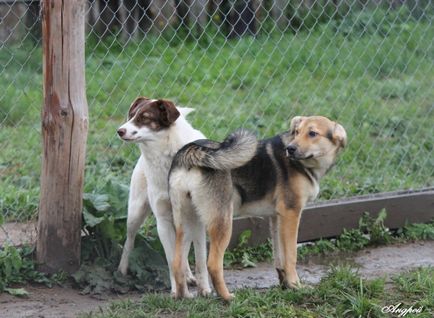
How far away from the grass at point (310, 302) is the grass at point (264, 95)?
1.73m

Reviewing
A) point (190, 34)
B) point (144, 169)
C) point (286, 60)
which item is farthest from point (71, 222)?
point (286, 60)

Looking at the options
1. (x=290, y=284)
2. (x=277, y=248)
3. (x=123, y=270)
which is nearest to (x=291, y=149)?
(x=277, y=248)

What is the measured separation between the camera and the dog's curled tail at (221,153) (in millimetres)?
5164

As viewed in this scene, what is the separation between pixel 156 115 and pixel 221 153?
1.69 ft

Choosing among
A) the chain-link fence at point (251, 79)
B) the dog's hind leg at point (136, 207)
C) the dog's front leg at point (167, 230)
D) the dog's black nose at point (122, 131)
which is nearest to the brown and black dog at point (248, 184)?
the dog's front leg at point (167, 230)

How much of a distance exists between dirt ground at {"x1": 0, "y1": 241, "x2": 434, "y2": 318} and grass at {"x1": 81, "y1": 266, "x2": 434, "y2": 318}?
1.14ft

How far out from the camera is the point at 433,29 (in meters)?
7.93

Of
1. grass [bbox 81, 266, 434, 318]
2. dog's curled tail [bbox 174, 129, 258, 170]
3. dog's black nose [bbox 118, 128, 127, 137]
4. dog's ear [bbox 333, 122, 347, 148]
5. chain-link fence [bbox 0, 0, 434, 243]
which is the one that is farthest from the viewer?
chain-link fence [bbox 0, 0, 434, 243]

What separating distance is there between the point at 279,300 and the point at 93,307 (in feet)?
3.73

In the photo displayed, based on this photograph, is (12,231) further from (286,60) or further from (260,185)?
(286,60)

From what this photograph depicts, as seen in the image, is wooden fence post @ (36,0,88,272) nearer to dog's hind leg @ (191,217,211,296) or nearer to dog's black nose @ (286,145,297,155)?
dog's hind leg @ (191,217,211,296)

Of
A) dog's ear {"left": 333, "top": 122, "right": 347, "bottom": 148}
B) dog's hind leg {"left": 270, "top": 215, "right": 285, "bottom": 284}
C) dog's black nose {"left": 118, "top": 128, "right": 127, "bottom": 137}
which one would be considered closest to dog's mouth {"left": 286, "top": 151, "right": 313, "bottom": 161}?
dog's ear {"left": 333, "top": 122, "right": 347, "bottom": 148}

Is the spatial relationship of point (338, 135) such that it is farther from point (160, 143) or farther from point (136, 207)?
point (136, 207)

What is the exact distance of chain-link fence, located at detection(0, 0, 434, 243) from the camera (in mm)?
7121
